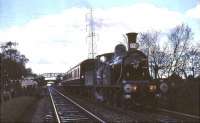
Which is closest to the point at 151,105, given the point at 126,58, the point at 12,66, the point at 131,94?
the point at 131,94

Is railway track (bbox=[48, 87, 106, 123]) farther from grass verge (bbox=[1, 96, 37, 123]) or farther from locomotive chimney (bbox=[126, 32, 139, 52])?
locomotive chimney (bbox=[126, 32, 139, 52])

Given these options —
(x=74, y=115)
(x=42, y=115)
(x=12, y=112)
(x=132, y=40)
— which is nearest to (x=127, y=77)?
(x=132, y=40)

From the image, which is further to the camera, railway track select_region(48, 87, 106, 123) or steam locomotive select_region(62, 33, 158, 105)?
steam locomotive select_region(62, 33, 158, 105)

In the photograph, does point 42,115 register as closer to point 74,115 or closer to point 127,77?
point 74,115

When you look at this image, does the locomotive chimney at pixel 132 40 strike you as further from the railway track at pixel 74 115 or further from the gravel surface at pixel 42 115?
the gravel surface at pixel 42 115

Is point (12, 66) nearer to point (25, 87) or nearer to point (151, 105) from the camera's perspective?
point (25, 87)

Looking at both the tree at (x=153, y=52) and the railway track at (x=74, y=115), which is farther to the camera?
the tree at (x=153, y=52)

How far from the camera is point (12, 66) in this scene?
63.0 m

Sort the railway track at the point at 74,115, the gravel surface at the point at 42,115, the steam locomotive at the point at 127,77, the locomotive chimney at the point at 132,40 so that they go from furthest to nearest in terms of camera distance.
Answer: the locomotive chimney at the point at 132,40 → the steam locomotive at the point at 127,77 → the gravel surface at the point at 42,115 → the railway track at the point at 74,115

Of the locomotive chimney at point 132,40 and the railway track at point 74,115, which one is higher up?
Result: the locomotive chimney at point 132,40

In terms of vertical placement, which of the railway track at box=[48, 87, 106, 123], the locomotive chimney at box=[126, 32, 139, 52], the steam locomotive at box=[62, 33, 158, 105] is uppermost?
the locomotive chimney at box=[126, 32, 139, 52]

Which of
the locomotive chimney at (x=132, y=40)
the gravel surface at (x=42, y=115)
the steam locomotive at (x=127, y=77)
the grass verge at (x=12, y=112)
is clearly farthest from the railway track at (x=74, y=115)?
Result: the locomotive chimney at (x=132, y=40)

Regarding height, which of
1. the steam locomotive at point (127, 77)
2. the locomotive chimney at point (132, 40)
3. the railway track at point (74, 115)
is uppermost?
the locomotive chimney at point (132, 40)

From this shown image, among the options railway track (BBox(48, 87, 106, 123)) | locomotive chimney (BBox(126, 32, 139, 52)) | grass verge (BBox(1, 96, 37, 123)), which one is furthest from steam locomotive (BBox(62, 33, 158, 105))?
grass verge (BBox(1, 96, 37, 123))
